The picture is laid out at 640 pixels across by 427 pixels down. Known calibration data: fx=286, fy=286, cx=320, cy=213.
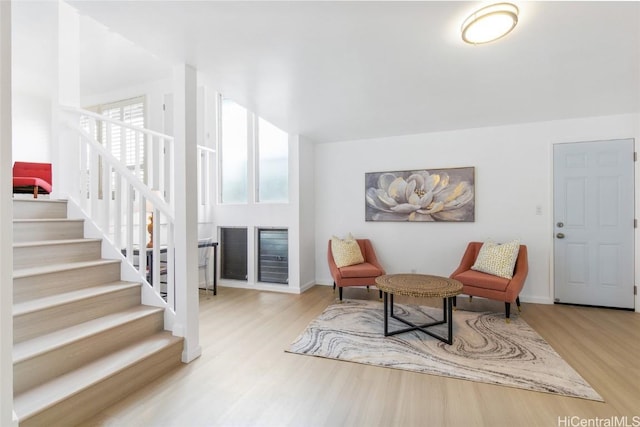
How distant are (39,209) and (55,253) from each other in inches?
23.0

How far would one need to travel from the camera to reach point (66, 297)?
204 centimetres

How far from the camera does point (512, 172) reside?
3906 millimetres

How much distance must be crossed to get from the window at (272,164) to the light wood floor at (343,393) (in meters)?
2.40

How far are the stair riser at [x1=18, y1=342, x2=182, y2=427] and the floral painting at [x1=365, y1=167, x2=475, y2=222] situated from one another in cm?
328

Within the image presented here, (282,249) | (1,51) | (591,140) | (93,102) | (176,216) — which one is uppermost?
(93,102)

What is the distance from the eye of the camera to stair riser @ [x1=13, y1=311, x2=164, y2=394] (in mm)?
1547

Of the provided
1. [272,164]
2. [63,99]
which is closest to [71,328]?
[63,99]

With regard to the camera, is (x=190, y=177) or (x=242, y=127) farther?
(x=242, y=127)

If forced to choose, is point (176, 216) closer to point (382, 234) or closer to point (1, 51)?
point (1, 51)

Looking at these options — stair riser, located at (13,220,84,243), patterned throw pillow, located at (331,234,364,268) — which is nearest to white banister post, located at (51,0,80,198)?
stair riser, located at (13,220,84,243)

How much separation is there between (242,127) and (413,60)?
327 centimetres

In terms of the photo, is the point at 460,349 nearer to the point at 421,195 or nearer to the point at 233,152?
the point at 421,195

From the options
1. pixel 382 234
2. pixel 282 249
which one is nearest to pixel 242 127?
pixel 282 249

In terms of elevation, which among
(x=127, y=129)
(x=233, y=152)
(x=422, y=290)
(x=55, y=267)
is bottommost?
(x=422, y=290)
